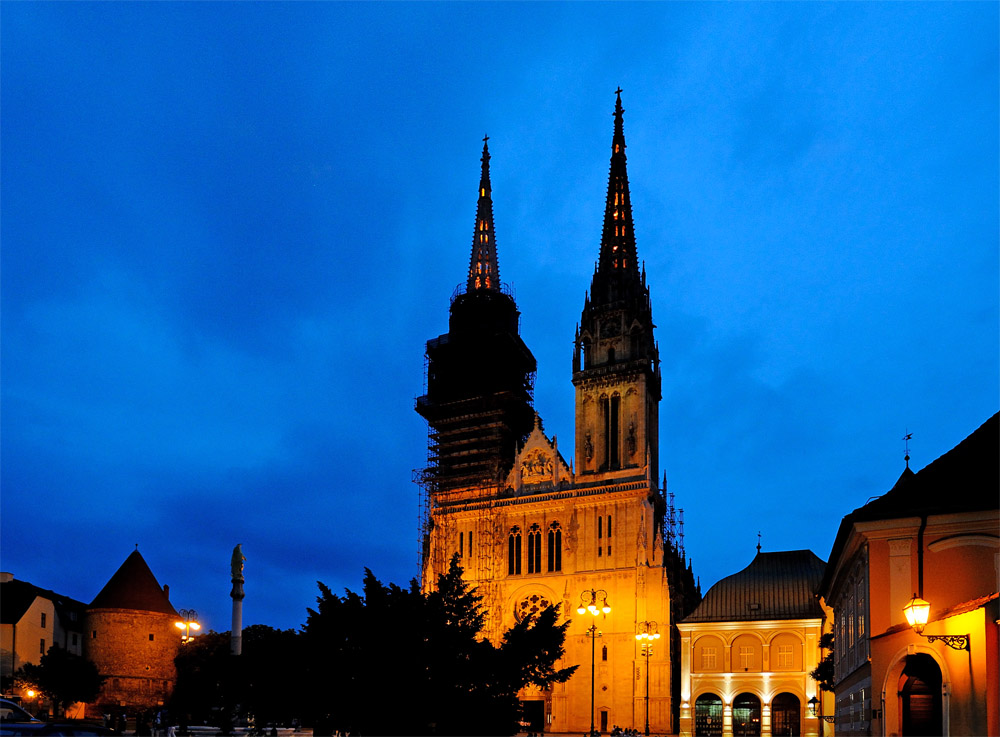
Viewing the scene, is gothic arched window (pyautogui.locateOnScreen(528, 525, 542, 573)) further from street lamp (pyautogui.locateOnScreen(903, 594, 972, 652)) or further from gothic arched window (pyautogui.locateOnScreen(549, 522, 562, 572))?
street lamp (pyautogui.locateOnScreen(903, 594, 972, 652))

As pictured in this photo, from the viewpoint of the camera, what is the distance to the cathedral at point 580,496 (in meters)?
67.2

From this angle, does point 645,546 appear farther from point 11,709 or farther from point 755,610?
point 11,709

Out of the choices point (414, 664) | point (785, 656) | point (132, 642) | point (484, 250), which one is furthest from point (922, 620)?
point (484, 250)

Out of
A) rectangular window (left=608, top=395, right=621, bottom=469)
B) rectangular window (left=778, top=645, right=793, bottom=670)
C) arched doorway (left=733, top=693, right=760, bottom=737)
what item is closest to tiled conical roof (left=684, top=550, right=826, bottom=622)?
rectangular window (left=778, top=645, right=793, bottom=670)

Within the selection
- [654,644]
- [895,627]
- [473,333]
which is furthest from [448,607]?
[473,333]

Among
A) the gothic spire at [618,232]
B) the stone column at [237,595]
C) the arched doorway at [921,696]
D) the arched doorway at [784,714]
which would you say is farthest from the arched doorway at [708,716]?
the arched doorway at [921,696]

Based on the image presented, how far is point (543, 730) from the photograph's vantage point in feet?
217

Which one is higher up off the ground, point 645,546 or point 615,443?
point 615,443

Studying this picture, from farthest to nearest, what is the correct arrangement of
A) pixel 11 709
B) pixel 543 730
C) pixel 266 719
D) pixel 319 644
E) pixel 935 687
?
→ pixel 543 730, pixel 266 719, pixel 319 644, pixel 935 687, pixel 11 709

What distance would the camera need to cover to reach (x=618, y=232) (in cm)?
8525

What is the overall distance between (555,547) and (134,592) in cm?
3365

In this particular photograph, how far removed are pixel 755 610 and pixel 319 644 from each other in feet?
142

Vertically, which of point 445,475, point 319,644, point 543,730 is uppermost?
point 445,475

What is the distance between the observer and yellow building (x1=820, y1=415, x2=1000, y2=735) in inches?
681
